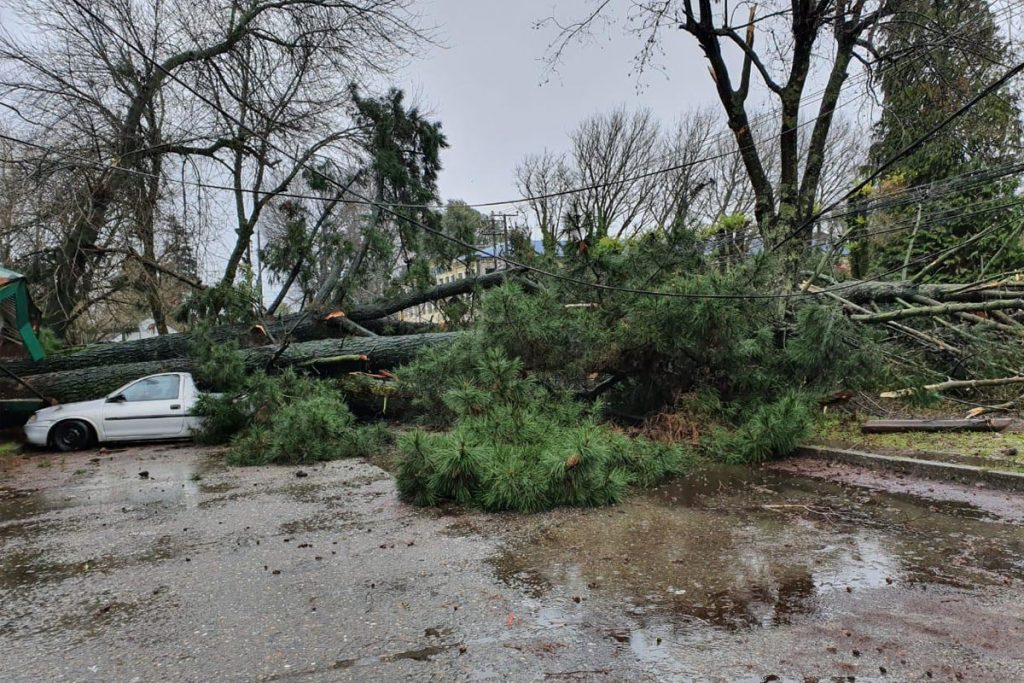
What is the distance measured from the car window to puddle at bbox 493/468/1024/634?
8.54m

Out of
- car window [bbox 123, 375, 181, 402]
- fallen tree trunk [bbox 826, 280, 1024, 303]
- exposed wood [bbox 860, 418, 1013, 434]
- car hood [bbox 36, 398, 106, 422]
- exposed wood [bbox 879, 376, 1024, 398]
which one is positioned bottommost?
exposed wood [bbox 860, 418, 1013, 434]

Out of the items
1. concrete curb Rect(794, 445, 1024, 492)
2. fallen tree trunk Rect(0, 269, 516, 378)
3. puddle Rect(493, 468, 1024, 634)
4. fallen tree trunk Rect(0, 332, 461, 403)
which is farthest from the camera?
fallen tree trunk Rect(0, 269, 516, 378)

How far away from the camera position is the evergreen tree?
10406 millimetres

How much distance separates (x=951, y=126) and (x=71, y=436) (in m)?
16.9

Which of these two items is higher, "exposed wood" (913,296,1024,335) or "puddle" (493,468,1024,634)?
"exposed wood" (913,296,1024,335)

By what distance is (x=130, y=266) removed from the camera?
14008 mm

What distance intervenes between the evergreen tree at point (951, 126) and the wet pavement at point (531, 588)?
6266mm

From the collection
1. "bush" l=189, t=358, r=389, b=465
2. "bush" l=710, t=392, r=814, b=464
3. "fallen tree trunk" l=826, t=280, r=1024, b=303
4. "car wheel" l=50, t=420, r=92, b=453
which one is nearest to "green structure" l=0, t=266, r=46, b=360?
"car wheel" l=50, t=420, r=92, b=453

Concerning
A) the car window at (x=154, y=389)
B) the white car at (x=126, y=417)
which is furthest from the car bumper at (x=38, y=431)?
the car window at (x=154, y=389)

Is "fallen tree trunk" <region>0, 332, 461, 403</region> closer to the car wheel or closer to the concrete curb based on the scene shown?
the car wheel

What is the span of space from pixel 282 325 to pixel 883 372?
35.1ft

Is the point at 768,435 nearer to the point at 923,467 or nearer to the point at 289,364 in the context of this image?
the point at 923,467

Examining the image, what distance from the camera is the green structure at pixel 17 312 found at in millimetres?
9188

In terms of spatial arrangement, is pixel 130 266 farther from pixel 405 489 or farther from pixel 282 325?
pixel 405 489
